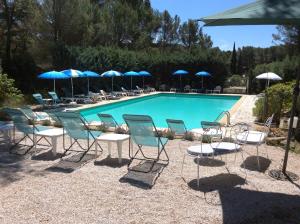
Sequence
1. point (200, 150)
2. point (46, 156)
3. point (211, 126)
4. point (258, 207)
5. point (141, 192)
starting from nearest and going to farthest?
point (258, 207)
point (141, 192)
point (200, 150)
point (46, 156)
point (211, 126)

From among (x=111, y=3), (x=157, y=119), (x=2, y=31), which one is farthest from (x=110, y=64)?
(x=111, y=3)

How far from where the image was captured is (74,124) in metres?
6.12

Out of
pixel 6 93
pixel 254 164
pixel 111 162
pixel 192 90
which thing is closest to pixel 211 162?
pixel 254 164

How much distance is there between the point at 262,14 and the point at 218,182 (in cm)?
249

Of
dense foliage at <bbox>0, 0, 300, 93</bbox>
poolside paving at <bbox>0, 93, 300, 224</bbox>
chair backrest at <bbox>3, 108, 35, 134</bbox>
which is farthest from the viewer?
dense foliage at <bbox>0, 0, 300, 93</bbox>

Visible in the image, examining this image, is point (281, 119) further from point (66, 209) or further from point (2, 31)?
point (2, 31)

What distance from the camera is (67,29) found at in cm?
2338

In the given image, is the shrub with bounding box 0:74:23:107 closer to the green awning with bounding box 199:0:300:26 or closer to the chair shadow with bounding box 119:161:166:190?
the chair shadow with bounding box 119:161:166:190

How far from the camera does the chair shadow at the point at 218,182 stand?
480 centimetres

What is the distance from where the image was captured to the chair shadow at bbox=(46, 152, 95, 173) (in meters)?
5.66

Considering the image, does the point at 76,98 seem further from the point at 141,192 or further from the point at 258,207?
the point at 258,207

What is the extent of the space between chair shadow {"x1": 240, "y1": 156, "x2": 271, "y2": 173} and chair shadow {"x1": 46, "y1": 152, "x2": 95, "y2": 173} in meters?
2.86

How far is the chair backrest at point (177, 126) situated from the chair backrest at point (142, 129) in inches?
83.7

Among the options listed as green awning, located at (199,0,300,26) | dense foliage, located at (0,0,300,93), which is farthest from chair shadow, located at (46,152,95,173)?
dense foliage, located at (0,0,300,93)
